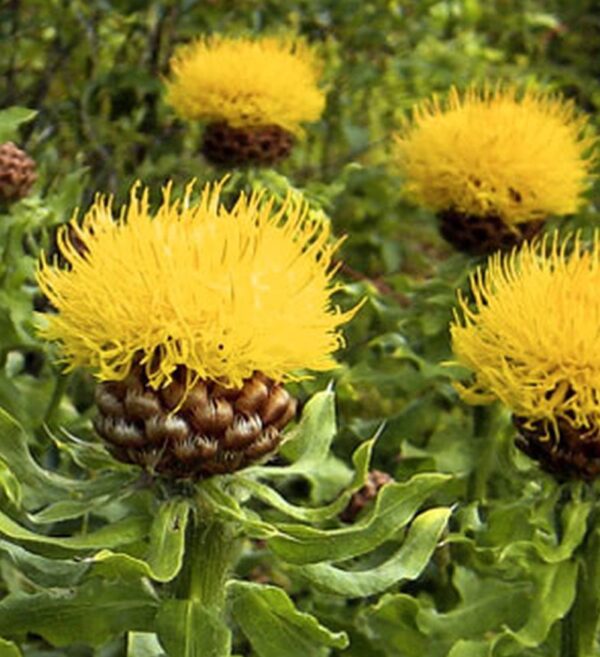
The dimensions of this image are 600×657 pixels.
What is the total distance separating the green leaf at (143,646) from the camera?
2176 millimetres

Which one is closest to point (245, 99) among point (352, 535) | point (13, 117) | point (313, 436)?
point (13, 117)

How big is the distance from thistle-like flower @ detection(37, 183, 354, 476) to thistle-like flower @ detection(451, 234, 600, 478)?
1.02 feet

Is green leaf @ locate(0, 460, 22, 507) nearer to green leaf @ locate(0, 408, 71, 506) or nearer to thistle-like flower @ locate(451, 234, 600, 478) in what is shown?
green leaf @ locate(0, 408, 71, 506)

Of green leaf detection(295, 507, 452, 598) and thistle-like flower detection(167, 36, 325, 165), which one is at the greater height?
green leaf detection(295, 507, 452, 598)

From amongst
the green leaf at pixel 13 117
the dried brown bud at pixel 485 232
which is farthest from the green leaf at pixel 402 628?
the green leaf at pixel 13 117

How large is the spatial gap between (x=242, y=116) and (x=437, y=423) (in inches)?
33.5

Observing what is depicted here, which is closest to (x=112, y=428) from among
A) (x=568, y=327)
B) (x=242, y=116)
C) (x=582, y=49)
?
(x=568, y=327)

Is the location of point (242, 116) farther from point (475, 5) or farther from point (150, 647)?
point (475, 5)

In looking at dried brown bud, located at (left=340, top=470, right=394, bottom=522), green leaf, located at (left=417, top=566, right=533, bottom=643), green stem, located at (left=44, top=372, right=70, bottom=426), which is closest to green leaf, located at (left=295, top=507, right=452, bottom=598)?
green leaf, located at (left=417, top=566, right=533, bottom=643)

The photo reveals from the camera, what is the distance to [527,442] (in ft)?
7.47

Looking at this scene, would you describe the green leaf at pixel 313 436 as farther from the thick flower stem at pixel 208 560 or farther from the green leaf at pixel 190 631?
the green leaf at pixel 190 631

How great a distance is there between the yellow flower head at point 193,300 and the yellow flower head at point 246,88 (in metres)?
1.32

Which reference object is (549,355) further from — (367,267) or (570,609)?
(367,267)

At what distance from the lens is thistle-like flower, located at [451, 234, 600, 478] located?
2.13 meters
